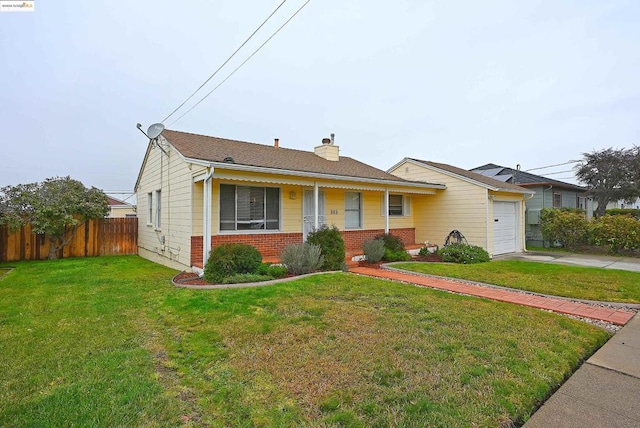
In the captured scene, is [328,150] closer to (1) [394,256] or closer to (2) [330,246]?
(1) [394,256]

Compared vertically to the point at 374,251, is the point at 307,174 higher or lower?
higher

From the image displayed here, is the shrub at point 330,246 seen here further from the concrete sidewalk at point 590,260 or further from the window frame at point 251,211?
the concrete sidewalk at point 590,260

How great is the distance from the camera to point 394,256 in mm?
10938

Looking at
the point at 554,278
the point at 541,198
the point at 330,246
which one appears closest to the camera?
the point at 554,278

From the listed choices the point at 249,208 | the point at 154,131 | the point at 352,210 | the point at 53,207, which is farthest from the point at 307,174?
the point at 53,207

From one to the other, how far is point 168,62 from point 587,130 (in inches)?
906

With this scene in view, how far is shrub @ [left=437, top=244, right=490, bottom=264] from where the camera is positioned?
35.6 ft

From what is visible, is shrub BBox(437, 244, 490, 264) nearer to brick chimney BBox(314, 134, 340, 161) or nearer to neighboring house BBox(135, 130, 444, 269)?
neighboring house BBox(135, 130, 444, 269)

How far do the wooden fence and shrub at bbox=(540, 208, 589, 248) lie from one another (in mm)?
18133

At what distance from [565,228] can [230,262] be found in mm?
14220

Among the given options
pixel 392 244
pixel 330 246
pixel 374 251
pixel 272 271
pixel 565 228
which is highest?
pixel 565 228

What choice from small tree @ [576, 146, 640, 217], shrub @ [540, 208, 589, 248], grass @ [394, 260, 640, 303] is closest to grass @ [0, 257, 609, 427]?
grass @ [394, 260, 640, 303]

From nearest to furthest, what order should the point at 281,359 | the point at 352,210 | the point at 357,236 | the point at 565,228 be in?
the point at 281,359 → the point at 357,236 → the point at 352,210 → the point at 565,228

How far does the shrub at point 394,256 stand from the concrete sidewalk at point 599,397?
722cm
